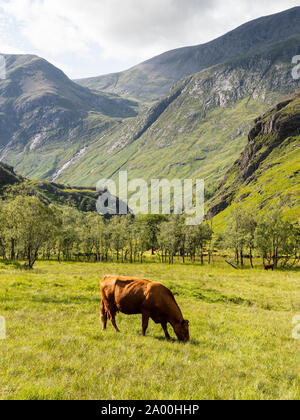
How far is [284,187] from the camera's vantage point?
194m

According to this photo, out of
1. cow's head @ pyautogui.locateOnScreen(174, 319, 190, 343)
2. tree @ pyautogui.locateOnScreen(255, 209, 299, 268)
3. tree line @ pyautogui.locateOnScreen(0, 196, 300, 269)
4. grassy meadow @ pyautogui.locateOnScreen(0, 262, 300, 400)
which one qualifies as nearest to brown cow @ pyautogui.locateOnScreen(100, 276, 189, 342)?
cow's head @ pyautogui.locateOnScreen(174, 319, 190, 343)

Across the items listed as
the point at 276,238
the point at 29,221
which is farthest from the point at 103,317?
the point at 276,238

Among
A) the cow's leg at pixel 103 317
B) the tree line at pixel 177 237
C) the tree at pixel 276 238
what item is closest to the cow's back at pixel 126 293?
the cow's leg at pixel 103 317

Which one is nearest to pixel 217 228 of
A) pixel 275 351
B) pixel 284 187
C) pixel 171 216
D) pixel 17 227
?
pixel 284 187

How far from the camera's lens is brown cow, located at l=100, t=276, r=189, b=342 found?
37.3 feet

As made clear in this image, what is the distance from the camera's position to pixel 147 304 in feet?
37.2

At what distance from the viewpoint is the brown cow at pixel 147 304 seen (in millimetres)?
11367

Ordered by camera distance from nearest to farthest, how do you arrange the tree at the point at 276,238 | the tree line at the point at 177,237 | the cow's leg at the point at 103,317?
the cow's leg at the point at 103,317, the tree line at the point at 177,237, the tree at the point at 276,238

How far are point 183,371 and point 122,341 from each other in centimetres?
315

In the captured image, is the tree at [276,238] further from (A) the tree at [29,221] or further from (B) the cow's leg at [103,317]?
(B) the cow's leg at [103,317]

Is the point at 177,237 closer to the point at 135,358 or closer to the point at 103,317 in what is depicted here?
the point at 103,317

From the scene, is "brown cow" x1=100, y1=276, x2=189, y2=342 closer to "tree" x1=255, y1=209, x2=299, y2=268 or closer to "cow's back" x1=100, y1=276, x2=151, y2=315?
"cow's back" x1=100, y1=276, x2=151, y2=315

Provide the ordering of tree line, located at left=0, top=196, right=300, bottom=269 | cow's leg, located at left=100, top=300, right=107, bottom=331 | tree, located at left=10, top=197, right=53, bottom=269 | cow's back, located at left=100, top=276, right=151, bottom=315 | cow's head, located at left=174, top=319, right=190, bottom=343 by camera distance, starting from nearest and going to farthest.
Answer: cow's head, located at left=174, top=319, right=190, bottom=343 → cow's back, located at left=100, top=276, right=151, bottom=315 → cow's leg, located at left=100, top=300, right=107, bottom=331 → tree, located at left=10, top=197, right=53, bottom=269 → tree line, located at left=0, top=196, right=300, bottom=269

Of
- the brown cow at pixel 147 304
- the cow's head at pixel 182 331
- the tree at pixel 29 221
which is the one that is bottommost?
the cow's head at pixel 182 331
